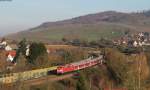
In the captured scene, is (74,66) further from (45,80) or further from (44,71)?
(45,80)

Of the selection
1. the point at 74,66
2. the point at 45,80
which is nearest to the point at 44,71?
the point at 74,66

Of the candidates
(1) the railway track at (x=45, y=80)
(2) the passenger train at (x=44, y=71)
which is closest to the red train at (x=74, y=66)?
(2) the passenger train at (x=44, y=71)

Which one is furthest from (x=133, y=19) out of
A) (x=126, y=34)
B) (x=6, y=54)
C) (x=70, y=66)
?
(x=70, y=66)

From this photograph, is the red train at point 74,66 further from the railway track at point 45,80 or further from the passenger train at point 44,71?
the railway track at point 45,80

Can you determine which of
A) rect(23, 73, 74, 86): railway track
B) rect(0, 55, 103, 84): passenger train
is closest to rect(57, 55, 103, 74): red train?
rect(0, 55, 103, 84): passenger train

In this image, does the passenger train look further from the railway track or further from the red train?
the railway track

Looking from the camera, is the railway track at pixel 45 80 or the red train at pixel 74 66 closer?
the railway track at pixel 45 80

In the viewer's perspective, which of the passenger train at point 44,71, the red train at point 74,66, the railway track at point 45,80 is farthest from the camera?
the red train at point 74,66

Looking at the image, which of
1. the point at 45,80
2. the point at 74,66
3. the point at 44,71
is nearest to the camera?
the point at 45,80

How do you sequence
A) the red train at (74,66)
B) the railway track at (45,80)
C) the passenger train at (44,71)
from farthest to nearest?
the red train at (74,66) < the railway track at (45,80) < the passenger train at (44,71)

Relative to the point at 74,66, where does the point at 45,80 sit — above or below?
below

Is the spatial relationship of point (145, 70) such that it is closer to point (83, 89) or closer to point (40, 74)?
point (40, 74)

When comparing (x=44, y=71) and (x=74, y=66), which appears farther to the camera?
(x=74, y=66)

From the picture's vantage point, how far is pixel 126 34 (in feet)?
318
